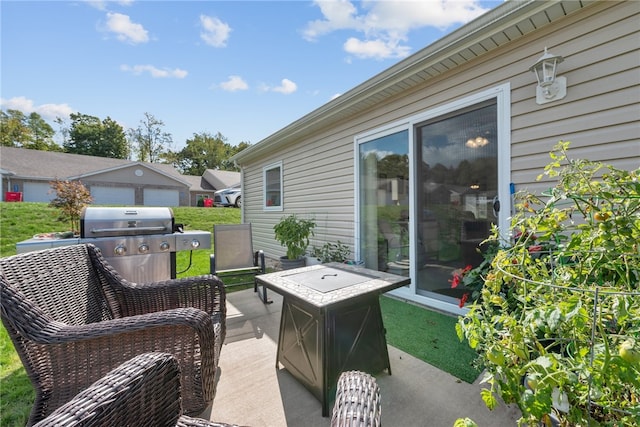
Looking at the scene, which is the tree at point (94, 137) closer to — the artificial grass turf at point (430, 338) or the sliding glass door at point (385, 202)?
the sliding glass door at point (385, 202)

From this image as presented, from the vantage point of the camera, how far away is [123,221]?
110 inches

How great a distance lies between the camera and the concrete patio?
60.9 inches

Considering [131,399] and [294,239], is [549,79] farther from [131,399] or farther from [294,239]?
[294,239]

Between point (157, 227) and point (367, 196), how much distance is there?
2769mm

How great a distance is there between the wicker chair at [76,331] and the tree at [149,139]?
109 feet

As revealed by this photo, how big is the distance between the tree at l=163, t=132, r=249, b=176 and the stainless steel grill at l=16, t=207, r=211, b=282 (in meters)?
30.6

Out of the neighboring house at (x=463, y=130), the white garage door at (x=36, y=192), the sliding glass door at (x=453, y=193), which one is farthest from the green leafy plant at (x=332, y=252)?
the white garage door at (x=36, y=192)

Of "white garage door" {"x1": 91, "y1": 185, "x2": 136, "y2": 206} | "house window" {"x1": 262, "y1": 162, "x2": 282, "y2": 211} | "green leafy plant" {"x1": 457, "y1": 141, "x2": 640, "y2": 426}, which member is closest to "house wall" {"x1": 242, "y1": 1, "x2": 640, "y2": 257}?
"green leafy plant" {"x1": 457, "y1": 141, "x2": 640, "y2": 426}

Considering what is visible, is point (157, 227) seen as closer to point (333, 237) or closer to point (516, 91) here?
point (333, 237)

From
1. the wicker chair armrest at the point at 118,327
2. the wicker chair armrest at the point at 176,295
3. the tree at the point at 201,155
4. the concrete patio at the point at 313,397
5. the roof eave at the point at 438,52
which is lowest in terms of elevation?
the concrete patio at the point at 313,397

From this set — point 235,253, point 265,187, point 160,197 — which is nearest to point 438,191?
point 235,253

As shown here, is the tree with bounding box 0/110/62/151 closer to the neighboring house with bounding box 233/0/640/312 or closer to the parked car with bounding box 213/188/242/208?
the parked car with bounding box 213/188/242/208

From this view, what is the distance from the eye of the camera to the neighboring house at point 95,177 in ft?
50.2

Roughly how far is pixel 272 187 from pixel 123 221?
4.05 meters
